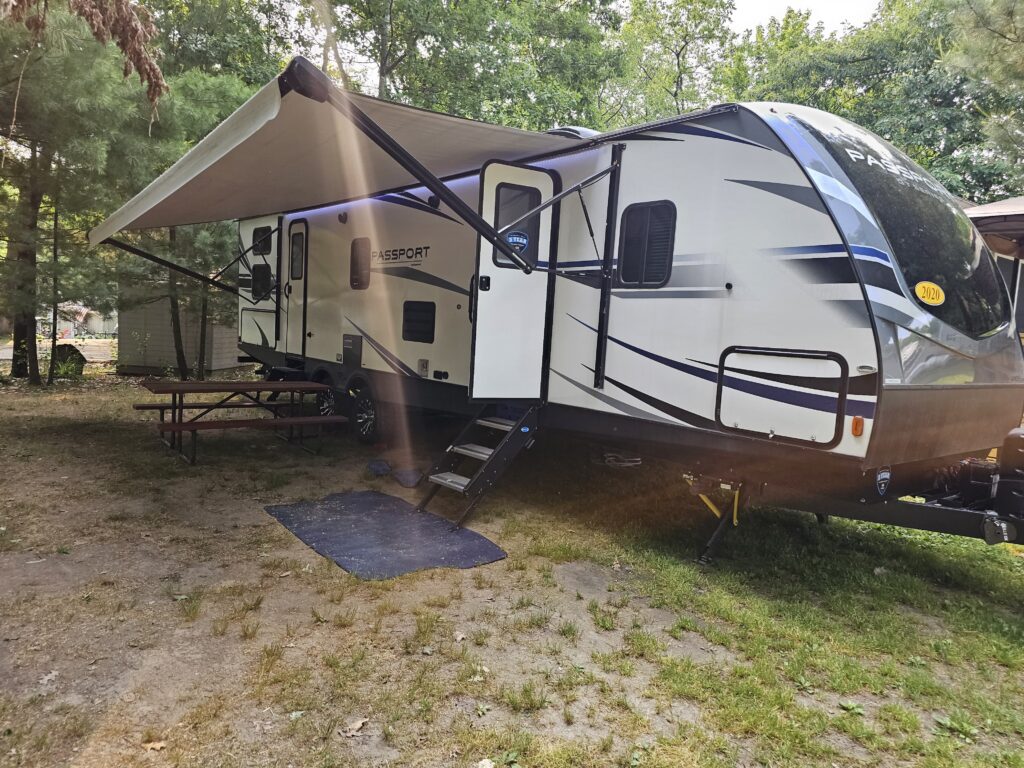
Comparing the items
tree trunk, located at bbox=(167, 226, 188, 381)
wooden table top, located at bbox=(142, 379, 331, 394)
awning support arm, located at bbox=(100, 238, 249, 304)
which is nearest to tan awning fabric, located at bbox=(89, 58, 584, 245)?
awning support arm, located at bbox=(100, 238, 249, 304)

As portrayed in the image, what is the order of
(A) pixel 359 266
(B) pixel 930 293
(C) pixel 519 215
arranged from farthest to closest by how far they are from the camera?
(A) pixel 359 266 < (C) pixel 519 215 < (B) pixel 930 293

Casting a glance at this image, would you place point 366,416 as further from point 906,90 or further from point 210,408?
point 906,90

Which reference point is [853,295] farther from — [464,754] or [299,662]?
[299,662]

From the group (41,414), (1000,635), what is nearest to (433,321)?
(1000,635)

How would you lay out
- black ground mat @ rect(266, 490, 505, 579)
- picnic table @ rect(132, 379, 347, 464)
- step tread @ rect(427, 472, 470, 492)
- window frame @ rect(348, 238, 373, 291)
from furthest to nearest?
1. window frame @ rect(348, 238, 373, 291)
2. picnic table @ rect(132, 379, 347, 464)
3. step tread @ rect(427, 472, 470, 492)
4. black ground mat @ rect(266, 490, 505, 579)

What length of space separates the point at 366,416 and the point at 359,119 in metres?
4.13

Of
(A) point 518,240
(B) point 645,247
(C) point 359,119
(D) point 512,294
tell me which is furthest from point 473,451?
(C) point 359,119

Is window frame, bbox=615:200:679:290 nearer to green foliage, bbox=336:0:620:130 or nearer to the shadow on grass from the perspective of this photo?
the shadow on grass

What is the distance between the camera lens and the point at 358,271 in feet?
24.0

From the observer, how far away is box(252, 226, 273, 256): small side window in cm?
890

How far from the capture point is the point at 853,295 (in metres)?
3.32

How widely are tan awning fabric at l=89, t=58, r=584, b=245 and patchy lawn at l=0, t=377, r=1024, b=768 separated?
7.92ft

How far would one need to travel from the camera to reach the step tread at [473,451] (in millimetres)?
4879

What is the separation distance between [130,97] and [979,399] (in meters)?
10.3
